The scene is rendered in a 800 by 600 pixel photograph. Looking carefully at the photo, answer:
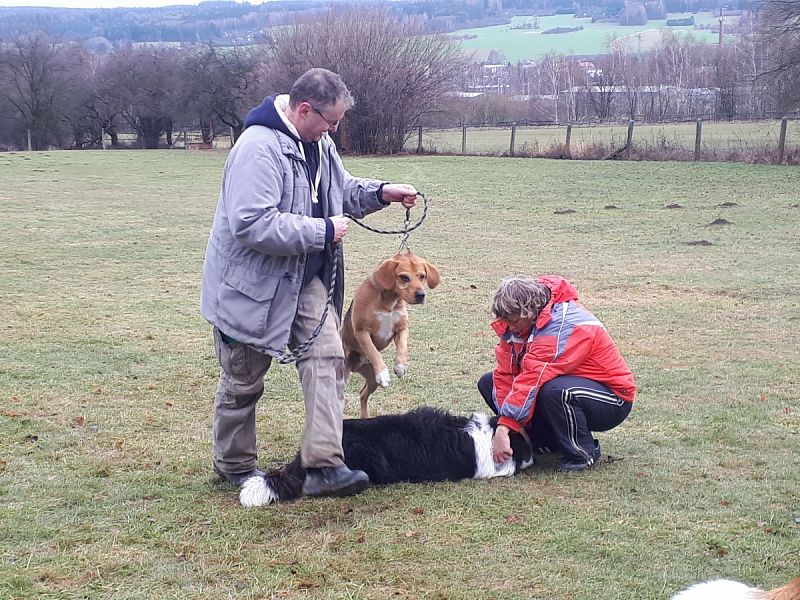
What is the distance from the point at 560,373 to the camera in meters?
5.04

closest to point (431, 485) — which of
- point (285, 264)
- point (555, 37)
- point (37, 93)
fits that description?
point (285, 264)

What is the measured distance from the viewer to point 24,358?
25.2ft

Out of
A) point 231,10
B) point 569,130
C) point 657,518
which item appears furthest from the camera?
point 231,10

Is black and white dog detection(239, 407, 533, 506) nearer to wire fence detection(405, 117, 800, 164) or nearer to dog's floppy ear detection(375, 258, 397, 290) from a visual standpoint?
dog's floppy ear detection(375, 258, 397, 290)

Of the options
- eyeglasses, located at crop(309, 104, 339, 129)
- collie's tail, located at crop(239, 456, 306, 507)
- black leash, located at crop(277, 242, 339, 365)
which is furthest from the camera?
collie's tail, located at crop(239, 456, 306, 507)

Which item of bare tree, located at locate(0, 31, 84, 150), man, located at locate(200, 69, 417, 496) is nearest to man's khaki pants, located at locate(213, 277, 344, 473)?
man, located at locate(200, 69, 417, 496)

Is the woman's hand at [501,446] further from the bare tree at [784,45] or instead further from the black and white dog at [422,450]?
the bare tree at [784,45]

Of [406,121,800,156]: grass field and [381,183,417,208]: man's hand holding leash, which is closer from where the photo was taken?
[381,183,417,208]: man's hand holding leash

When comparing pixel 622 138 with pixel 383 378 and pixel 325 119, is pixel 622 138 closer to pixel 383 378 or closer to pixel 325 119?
pixel 383 378

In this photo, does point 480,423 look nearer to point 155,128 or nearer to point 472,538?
point 472,538

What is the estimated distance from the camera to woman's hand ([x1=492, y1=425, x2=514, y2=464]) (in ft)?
16.2

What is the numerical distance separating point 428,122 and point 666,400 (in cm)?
3581

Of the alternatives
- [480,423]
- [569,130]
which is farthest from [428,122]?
[480,423]

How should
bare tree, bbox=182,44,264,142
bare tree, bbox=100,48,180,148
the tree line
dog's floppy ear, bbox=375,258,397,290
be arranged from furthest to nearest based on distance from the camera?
bare tree, bbox=100,48,180,148 < bare tree, bbox=182,44,264,142 < the tree line < dog's floppy ear, bbox=375,258,397,290
